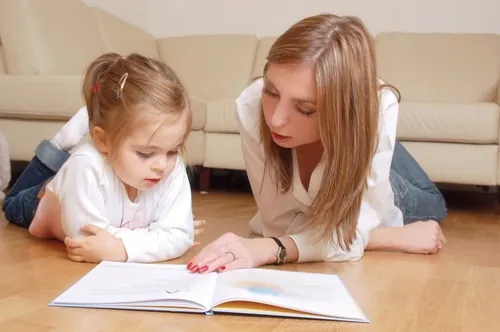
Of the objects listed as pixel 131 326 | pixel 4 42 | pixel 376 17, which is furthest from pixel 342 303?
pixel 376 17

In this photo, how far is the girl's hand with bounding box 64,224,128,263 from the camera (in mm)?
1375

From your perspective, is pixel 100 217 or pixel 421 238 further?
pixel 421 238

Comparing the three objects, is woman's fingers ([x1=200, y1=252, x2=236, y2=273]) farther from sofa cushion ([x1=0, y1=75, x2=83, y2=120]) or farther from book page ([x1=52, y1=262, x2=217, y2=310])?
sofa cushion ([x1=0, y1=75, x2=83, y2=120])

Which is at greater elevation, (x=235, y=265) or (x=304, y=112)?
(x=304, y=112)

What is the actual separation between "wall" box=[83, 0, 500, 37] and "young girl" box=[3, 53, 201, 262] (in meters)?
A: 2.51

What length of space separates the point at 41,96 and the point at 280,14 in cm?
168

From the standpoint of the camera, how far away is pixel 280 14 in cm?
388

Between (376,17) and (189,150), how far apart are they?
4.75 ft

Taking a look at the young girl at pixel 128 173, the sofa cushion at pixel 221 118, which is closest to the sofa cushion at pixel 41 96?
the sofa cushion at pixel 221 118

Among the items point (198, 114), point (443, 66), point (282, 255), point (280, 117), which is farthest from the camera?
point (443, 66)

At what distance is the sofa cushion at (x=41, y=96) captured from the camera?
2.70 metres

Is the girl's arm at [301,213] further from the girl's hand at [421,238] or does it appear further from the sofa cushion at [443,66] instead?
the sofa cushion at [443,66]

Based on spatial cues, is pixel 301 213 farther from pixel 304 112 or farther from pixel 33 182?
pixel 33 182

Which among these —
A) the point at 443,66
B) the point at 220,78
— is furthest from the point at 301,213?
the point at 220,78
